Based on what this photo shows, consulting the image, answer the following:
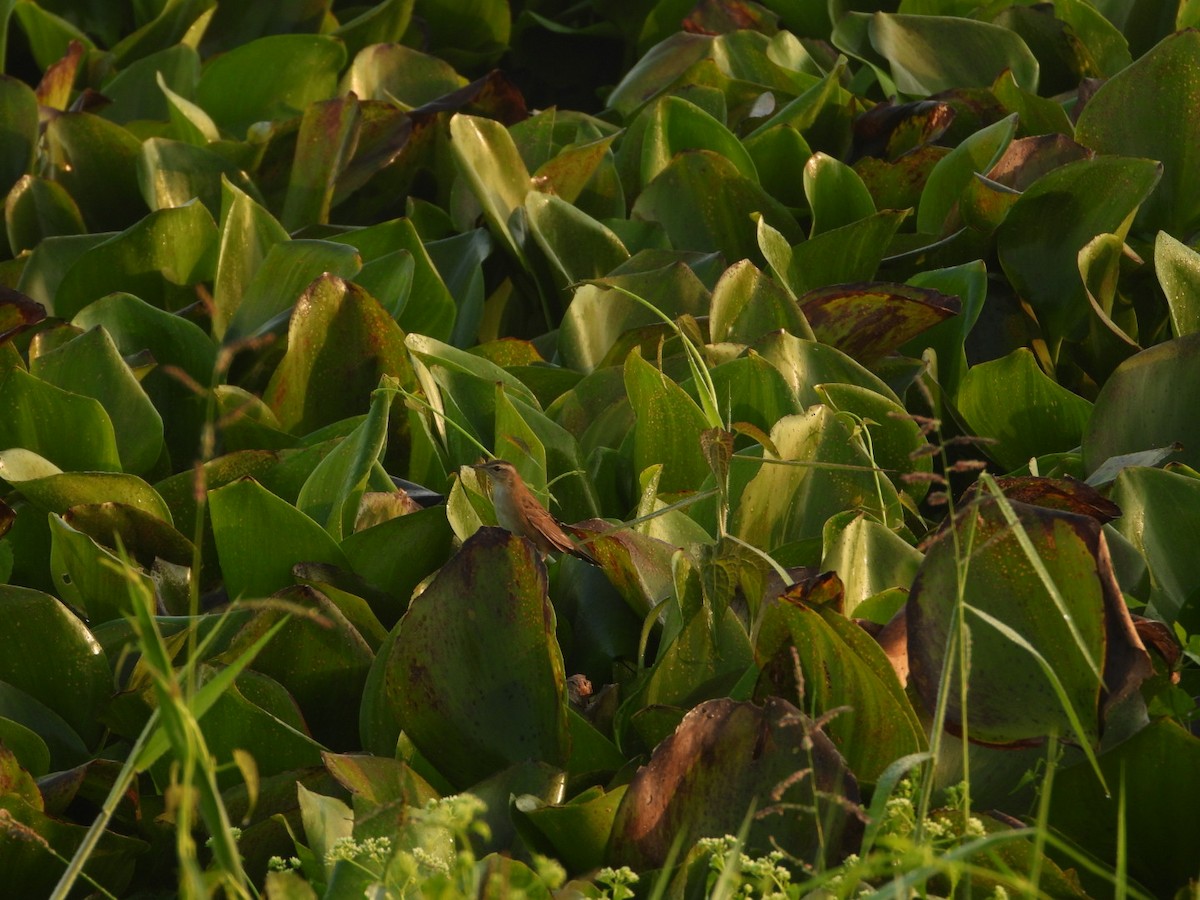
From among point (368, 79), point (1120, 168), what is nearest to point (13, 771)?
point (1120, 168)

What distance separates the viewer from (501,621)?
1087 mm

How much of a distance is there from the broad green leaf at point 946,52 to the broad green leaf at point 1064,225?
563 mm

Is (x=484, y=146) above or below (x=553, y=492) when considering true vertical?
above

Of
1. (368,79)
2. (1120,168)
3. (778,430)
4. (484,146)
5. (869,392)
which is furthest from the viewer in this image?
(368,79)

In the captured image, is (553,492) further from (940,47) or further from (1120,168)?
(940,47)

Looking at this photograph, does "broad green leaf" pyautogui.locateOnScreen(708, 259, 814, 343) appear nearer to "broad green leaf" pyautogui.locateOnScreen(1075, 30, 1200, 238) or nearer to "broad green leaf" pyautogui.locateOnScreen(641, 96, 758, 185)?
"broad green leaf" pyautogui.locateOnScreen(641, 96, 758, 185)

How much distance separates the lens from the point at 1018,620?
3.31ft

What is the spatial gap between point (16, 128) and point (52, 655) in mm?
1139

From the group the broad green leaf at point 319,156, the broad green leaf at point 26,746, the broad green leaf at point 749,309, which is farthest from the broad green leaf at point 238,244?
the broad green leaf at point 26,746

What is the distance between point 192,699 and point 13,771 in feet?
1.15

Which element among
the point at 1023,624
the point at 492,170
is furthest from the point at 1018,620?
the point at 492,170

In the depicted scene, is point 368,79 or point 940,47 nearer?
point 940,47

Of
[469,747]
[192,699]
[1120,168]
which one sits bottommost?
[469,747]

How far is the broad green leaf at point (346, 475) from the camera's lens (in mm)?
1302
